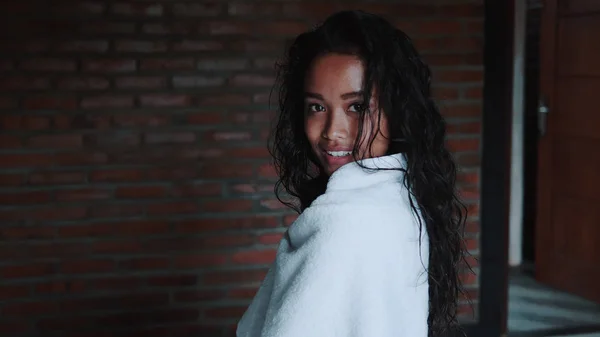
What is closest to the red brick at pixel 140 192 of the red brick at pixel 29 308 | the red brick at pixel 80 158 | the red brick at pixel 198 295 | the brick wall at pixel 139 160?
the brick wall at pixel 139 160

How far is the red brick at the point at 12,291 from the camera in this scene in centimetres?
339

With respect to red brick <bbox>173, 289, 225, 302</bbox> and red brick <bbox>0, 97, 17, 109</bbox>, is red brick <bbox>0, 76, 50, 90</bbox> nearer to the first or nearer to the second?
red brick <bbox>0, 97, 17, 109</bbox>

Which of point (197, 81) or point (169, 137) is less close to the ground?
point (197, 81)

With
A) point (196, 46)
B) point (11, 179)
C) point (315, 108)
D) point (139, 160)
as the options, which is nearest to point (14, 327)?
point (11, 179)

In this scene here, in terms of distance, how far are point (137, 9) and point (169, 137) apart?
22.8 inches

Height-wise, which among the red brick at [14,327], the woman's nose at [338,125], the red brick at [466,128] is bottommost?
the red brick at [14,327]

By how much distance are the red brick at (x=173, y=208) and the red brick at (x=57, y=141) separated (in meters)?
0.43

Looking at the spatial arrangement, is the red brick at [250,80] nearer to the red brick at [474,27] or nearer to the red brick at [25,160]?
the red brick at [25,160]

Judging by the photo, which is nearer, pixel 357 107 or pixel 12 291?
pixel 357 107

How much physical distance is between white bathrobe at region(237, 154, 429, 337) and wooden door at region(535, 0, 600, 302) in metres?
3.84

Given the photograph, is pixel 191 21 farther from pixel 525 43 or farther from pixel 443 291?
pixel 525 43

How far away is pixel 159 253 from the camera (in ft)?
11.6

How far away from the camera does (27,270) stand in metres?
3.39

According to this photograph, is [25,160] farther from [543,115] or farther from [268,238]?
[543,115]
